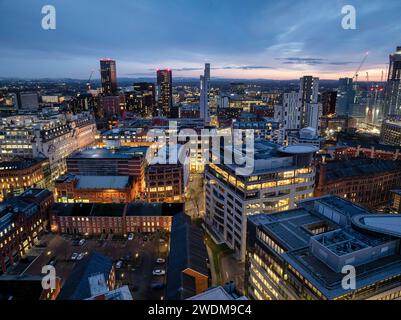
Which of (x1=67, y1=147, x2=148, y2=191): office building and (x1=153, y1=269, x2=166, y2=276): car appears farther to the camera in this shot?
(x1=67, y1=147, x2=148, y2=191): office building

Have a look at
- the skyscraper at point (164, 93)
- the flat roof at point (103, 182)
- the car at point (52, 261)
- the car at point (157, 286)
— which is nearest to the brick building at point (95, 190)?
the flat roof at point (103, 182)

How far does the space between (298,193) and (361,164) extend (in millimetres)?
17827

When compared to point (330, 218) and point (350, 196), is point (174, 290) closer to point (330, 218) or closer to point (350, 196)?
point (330, 218)

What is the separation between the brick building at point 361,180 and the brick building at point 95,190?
23.5 m

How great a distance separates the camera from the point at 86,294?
61.9 feet

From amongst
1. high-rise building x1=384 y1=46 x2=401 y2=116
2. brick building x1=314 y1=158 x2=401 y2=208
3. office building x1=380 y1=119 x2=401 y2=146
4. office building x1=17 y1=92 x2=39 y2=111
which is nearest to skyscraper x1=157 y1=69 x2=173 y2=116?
office building x1=17 y1=92 x2=39 y2=111

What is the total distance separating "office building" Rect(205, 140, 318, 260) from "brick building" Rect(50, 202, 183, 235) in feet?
16.6

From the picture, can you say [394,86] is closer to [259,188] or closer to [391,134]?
[391,134]

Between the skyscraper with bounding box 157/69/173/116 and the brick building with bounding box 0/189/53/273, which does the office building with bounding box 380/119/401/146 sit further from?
the skyscraper with bounding box 157/69/173/116

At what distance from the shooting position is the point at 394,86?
91.4m

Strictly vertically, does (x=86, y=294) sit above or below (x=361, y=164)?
below

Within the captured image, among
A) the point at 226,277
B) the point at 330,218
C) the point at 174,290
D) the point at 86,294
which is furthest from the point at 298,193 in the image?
the point at 86,294

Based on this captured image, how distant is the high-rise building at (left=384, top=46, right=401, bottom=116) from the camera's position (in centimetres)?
8956

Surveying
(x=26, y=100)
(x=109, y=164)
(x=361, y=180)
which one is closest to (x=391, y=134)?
(x=361, y=180)
